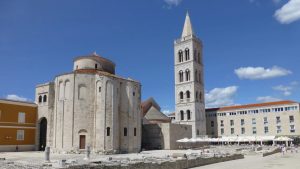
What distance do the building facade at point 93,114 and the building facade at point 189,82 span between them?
32562mm

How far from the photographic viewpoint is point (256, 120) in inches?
3228

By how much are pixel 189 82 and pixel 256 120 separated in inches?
877

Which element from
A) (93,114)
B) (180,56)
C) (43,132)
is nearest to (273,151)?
(93,114)

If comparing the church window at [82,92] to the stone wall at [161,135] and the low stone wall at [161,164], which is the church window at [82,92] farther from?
the low stone wall at [161,164]

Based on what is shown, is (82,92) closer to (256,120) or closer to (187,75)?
(187,75)

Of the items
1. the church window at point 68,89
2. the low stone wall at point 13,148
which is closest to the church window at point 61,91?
the church window at point 68,89

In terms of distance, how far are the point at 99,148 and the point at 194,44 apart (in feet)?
156

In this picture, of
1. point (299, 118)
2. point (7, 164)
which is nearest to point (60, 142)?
point (7, 164)

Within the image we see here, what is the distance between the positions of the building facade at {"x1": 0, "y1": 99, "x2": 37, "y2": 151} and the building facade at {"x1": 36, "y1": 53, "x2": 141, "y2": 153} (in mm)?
3909

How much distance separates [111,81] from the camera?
41.7 meters

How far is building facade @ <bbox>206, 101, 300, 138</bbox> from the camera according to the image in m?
76.4

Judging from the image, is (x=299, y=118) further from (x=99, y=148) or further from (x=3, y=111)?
(x=3, y=111)

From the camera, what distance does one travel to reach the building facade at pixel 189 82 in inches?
2971

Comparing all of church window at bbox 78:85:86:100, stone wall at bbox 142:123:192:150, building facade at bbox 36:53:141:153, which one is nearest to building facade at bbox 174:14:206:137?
stone wall at bbox 142:123:192:150
